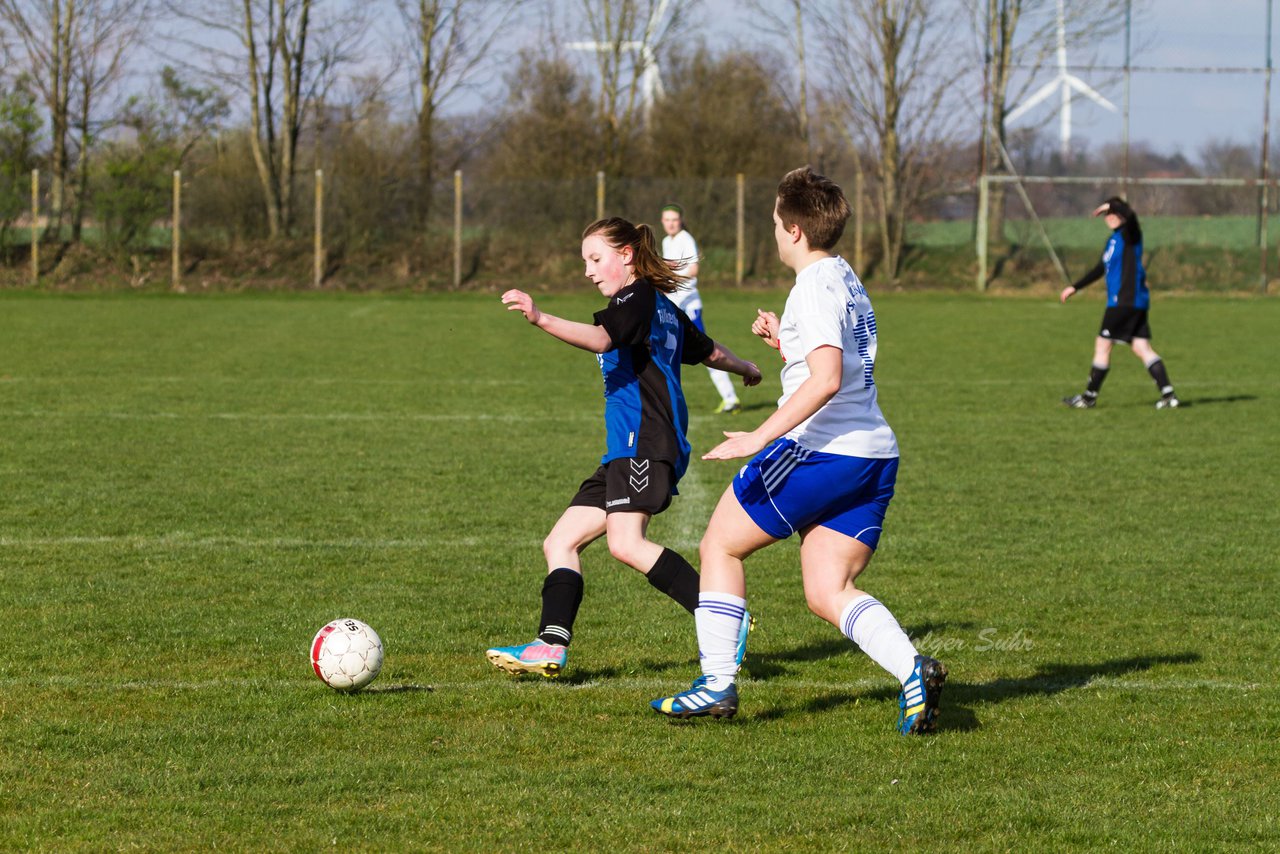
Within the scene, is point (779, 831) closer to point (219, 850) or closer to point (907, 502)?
point (219, 850)

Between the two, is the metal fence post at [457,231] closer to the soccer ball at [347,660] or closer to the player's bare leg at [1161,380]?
the player's bare leg at [1161,380]

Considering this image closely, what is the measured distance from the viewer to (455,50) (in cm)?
3841

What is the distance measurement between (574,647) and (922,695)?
1657mm

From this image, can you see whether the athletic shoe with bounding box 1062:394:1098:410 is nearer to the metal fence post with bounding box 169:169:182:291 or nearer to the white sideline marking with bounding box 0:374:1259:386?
the white sideline marking with bounding box 0:374:1259:386

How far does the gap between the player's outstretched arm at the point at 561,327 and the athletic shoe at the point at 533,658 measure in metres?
1.07

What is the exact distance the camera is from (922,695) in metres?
4.25

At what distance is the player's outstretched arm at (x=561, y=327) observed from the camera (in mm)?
4371

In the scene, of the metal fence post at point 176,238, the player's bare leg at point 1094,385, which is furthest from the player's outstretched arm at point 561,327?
the metal fence post at point 176,238

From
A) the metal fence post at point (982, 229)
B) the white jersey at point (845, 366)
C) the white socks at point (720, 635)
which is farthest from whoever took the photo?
the metal fence post at point (982, 229)

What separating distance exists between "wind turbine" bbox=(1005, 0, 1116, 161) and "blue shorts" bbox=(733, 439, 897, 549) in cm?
3058

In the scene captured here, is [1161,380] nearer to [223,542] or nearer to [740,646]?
[223,542]

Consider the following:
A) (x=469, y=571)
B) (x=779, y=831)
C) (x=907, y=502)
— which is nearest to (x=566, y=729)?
(x=779, y=831)

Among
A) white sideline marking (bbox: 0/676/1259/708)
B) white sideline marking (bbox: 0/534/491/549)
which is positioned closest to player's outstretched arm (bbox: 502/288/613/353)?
white sideline marking (bbox: 0/676/1259/708)

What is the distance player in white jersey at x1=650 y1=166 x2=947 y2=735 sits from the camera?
420cm
